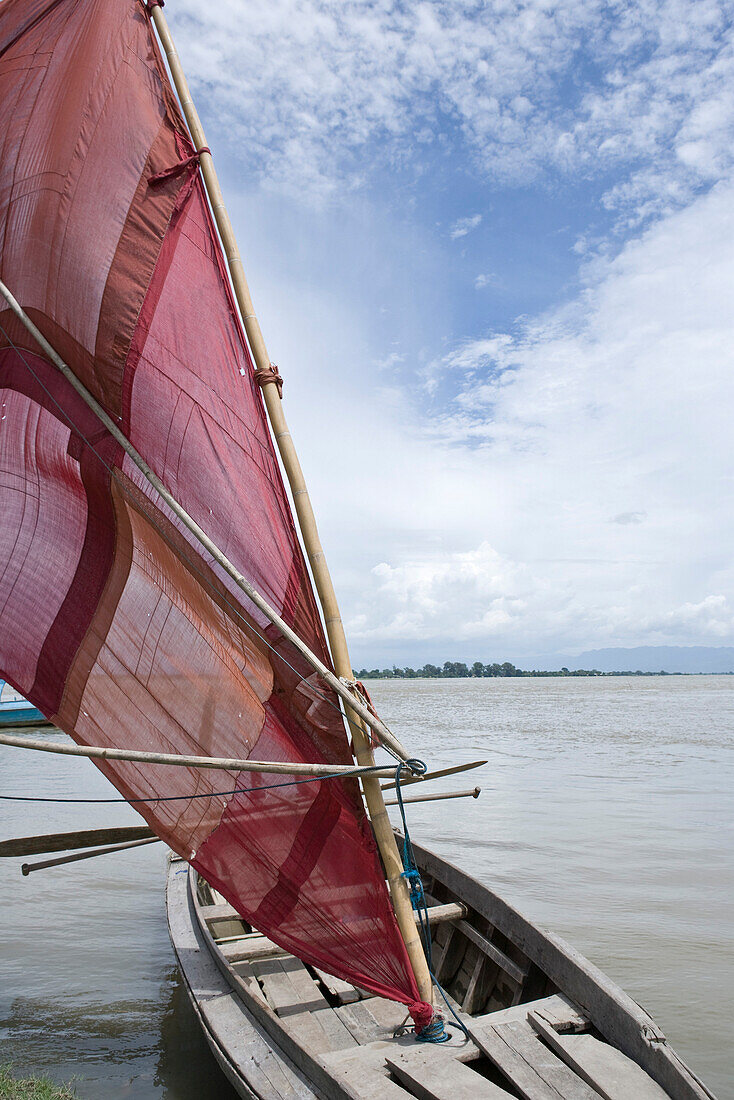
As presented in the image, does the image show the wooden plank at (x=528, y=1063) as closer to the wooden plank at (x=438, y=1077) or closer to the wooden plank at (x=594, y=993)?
the wooden plank at (x=438, y=1077)

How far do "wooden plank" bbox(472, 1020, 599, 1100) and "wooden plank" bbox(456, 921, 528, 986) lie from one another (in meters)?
0.73

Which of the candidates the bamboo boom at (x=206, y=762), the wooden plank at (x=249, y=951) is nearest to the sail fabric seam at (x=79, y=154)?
the bamboo boom at (x=206, y=762)

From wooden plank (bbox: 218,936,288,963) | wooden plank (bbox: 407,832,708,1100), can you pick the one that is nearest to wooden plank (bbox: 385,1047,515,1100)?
wooden plank (bbox: 407,832,708,1100)

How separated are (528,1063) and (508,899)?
5.38 m

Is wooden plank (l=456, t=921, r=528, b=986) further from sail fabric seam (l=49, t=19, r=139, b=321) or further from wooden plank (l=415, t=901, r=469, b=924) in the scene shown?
sail fabric seam (l=49, t=19, r=139, b=321)

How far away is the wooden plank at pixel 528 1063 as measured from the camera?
349cm

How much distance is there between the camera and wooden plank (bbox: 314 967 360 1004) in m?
4.91

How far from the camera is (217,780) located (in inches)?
172

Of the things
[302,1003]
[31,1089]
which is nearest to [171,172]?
[302,1003]

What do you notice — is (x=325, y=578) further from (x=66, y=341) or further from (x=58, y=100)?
(x=58, y=100)

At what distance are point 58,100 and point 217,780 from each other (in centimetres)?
468

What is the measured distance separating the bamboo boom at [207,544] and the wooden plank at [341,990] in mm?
2033

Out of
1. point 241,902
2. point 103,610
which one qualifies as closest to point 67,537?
point 103,610

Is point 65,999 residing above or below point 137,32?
below
